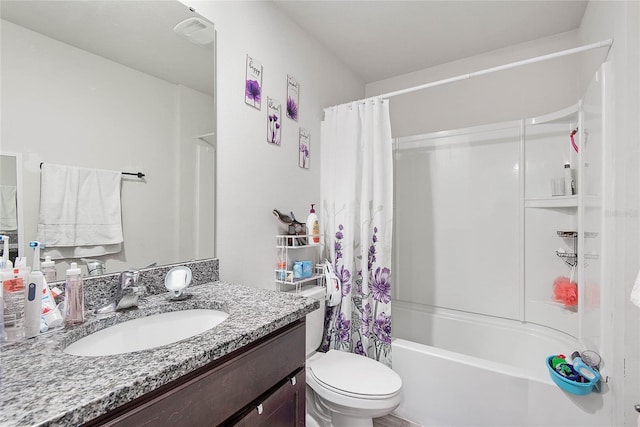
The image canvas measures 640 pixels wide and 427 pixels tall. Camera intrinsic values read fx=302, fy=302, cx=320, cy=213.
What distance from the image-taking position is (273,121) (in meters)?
1.79

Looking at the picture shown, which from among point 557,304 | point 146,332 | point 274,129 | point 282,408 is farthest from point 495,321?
point 146,332

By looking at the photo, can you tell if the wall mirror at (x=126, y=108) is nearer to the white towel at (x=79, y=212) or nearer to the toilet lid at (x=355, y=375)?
the white towel at (x=79, y=212)

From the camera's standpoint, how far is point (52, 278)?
0.91 meters

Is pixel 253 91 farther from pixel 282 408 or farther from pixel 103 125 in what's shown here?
pixel 282 408

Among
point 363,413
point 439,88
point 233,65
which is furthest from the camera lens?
point 439,88

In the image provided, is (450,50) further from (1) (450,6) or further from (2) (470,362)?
(2) (470,362)

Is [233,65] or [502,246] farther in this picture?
[502,246]

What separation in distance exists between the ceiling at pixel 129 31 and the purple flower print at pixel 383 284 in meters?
1.39

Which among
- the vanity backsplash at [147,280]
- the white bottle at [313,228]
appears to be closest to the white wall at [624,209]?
the white bottle at [313,228]

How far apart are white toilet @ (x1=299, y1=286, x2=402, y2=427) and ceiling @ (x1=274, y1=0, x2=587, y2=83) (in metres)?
1.76

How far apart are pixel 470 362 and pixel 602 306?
0.66 m

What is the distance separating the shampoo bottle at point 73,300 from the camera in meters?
0.83

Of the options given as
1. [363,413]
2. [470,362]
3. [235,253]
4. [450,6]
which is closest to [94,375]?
[235,253]

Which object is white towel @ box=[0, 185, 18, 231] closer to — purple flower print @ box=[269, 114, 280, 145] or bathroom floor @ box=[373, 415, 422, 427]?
purple flower print @ box=[269, 114, 280, 145]
